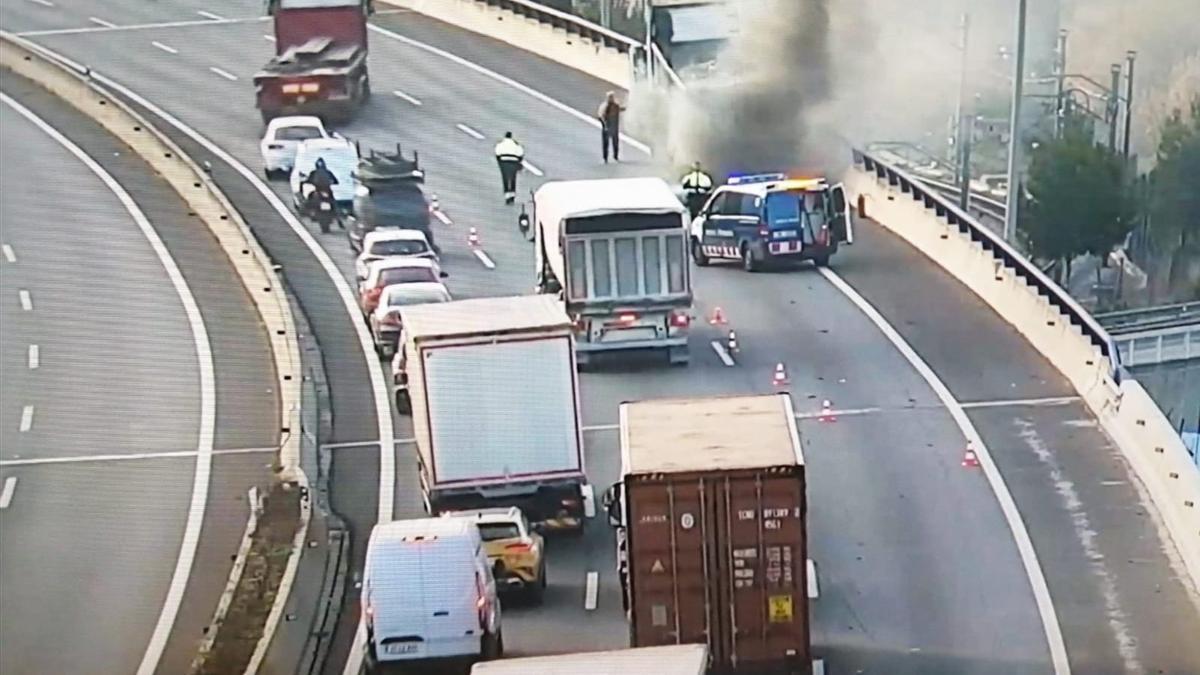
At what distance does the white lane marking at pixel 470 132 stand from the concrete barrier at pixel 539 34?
242cm

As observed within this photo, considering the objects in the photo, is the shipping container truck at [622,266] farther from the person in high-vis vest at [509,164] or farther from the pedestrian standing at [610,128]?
the pedestrian standing at [610,128]

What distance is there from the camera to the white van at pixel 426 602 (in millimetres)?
12289

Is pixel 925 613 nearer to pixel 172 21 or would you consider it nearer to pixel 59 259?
pixel 59 259

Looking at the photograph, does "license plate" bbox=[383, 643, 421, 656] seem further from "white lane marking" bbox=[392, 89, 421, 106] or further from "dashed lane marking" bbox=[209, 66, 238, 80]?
"dashed lane marking" bbox=[209, 66, 238, 80]

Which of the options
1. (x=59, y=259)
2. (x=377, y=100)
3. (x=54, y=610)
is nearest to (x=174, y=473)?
(x=54, y=610)

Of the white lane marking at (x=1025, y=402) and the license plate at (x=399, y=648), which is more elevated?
the license plate at (x=399, y=648)

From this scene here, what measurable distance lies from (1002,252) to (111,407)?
25.6 feet

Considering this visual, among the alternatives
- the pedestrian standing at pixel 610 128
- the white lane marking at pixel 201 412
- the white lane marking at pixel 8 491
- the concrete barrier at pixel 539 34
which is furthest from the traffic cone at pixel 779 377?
the concrete barrier at pixel 539 34

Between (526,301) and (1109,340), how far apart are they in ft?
16.1

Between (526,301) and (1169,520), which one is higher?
(526,301)

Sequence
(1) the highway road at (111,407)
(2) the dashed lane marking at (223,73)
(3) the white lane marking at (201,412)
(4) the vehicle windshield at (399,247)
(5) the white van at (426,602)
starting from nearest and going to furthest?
1. (5) the white van at (426,602)
2. (3) the white lane marking at (201,412)
3. (1) the highway road at (111,407)
4. (4) the vehicle windshield at (399,247)
5. (2) the dashed lane marking at (223,73)

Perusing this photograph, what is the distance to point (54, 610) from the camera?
13.9 metres

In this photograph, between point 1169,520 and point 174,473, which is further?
point 174,473

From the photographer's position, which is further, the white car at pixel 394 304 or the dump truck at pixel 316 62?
the dump truck at pixel 316 62
